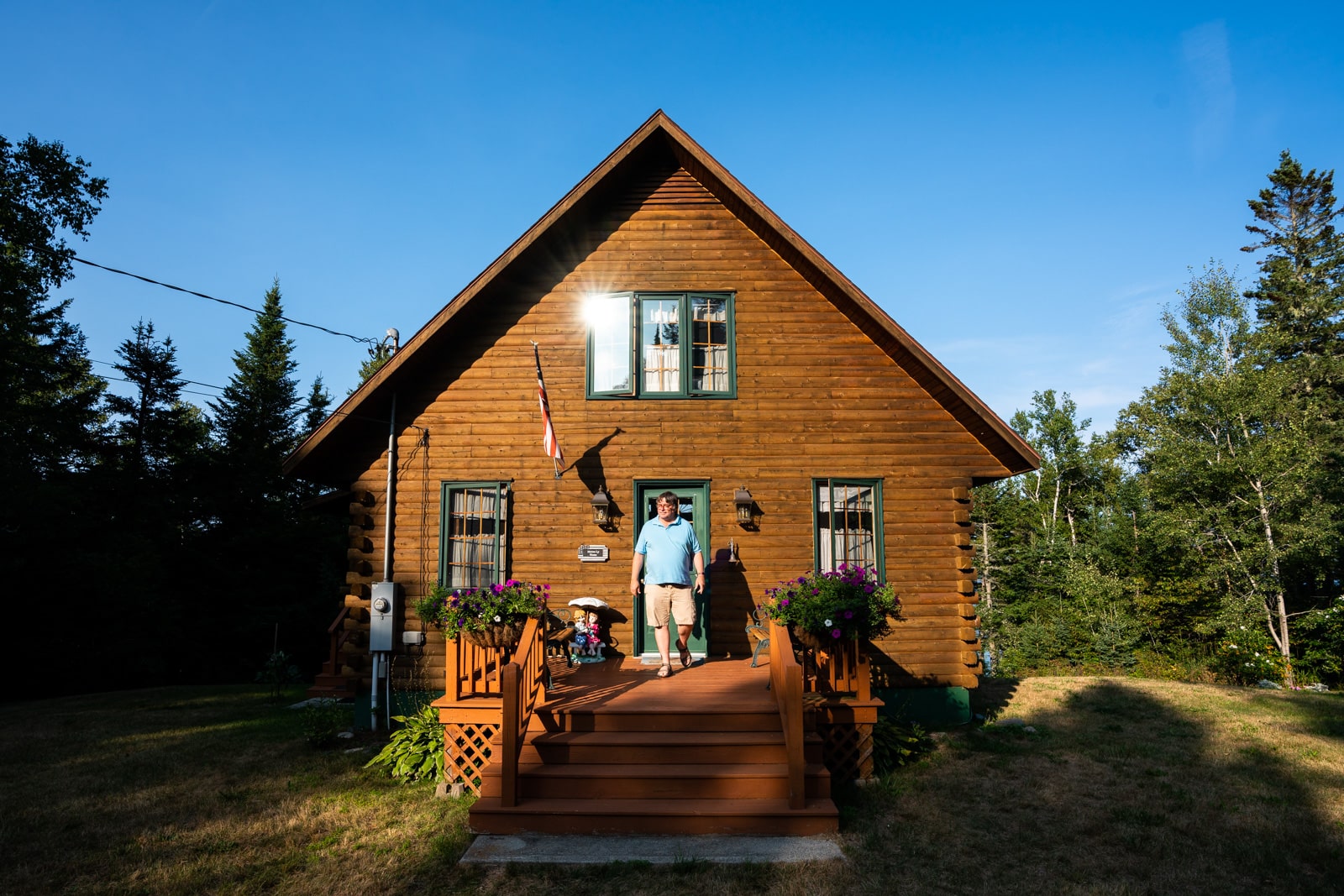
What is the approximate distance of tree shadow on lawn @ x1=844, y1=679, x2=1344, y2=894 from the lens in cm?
537

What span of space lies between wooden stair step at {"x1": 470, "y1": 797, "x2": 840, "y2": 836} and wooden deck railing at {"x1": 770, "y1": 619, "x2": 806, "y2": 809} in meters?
0.14

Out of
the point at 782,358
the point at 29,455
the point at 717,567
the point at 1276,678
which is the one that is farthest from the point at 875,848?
the point at 29,455

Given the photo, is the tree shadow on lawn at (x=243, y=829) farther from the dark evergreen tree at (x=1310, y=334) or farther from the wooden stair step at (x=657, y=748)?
the dark evergreen tree at (x=1310, y=334)

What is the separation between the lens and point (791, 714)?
20.1 ft

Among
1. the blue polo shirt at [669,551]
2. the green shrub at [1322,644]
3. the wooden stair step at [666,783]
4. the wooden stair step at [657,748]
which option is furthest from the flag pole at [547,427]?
the green shrub at [1322,644]

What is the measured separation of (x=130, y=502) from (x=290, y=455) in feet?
68.1

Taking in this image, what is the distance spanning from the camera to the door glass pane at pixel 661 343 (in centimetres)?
1072

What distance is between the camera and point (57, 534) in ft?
63.6

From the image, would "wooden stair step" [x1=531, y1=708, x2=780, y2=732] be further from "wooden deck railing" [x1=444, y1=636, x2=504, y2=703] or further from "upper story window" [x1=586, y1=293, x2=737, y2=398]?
"upper story window" [x1=586, y1=293, x2=737, y2=398]

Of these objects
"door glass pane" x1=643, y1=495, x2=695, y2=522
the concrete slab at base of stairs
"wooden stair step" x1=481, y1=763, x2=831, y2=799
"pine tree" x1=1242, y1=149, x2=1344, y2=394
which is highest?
"pine tree" x1=1242, y1=149, x2=1344, y2=394

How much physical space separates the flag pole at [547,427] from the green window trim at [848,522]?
344 centimetres

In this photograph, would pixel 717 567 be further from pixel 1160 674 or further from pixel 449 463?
pixel 1160 674

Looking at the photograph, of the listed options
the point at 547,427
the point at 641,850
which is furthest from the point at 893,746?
the point at 547,427

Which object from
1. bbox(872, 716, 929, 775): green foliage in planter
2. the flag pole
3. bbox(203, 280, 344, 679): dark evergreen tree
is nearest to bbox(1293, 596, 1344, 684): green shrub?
bbox(872, 716, 929, 775): green foliage in planter
